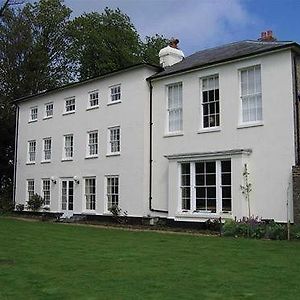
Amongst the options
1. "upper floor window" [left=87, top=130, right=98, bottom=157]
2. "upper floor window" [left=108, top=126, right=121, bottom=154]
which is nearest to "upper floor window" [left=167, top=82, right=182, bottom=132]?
"upper floor window" [left=108, top=126, right=121, bottom=154]

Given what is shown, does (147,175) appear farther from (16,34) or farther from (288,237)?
(16,34)

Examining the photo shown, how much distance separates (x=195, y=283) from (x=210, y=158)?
12588 mm

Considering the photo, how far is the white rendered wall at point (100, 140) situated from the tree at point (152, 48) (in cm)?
1805

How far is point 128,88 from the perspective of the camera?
2520 cm

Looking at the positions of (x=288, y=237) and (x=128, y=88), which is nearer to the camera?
(x=288, y=237)

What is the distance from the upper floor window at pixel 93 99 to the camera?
2748 cm

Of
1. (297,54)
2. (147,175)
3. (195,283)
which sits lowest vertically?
(195,283)

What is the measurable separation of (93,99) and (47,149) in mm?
5652

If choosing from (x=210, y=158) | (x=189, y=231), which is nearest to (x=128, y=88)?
(x=210, y=158)

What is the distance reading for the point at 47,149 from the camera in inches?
1226

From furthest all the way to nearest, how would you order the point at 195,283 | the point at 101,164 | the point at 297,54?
1. the point at 101,164
2. the point at 297,54
3. the point at 195,283

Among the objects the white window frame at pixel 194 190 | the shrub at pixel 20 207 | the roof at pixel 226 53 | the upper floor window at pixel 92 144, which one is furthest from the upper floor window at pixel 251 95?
the shrub at pixel 20 207

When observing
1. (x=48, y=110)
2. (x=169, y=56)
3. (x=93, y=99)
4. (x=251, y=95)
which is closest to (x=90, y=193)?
(x=93, y=99)

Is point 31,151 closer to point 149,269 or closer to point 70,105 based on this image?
point 70,105
